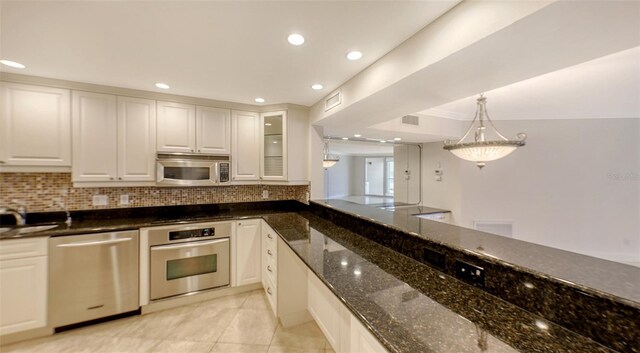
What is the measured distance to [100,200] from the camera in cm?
260

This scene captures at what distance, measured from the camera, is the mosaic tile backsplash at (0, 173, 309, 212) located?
233cm

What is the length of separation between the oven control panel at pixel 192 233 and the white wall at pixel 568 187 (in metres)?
3.84

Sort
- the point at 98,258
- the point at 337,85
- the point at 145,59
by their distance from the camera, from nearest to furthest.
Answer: the point at 145,59
the point at 98,258
the point at 337,85

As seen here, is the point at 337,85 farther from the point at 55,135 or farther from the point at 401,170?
the point at 401,170

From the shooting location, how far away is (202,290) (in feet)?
8.39

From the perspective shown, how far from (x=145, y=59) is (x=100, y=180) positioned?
4.76 ft

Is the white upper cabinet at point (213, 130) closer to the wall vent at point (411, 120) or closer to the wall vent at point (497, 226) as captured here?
the wall vent at point (411, 120)

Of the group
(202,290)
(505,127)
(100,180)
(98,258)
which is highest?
(505,127)

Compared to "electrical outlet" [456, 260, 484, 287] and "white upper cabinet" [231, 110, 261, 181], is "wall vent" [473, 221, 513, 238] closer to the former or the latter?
"electrical outlet" [456, 260, 484, 287]

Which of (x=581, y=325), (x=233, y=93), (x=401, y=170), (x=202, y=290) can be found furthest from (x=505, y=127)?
(x=202, y=290)

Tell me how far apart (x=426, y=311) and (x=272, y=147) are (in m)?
2.66

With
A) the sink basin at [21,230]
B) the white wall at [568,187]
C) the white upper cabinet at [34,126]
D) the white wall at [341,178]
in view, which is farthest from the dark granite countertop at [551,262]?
the white wall at [341,178]

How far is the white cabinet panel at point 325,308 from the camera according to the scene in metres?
1.50

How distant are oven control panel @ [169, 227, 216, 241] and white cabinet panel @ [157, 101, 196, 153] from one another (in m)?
0.96
